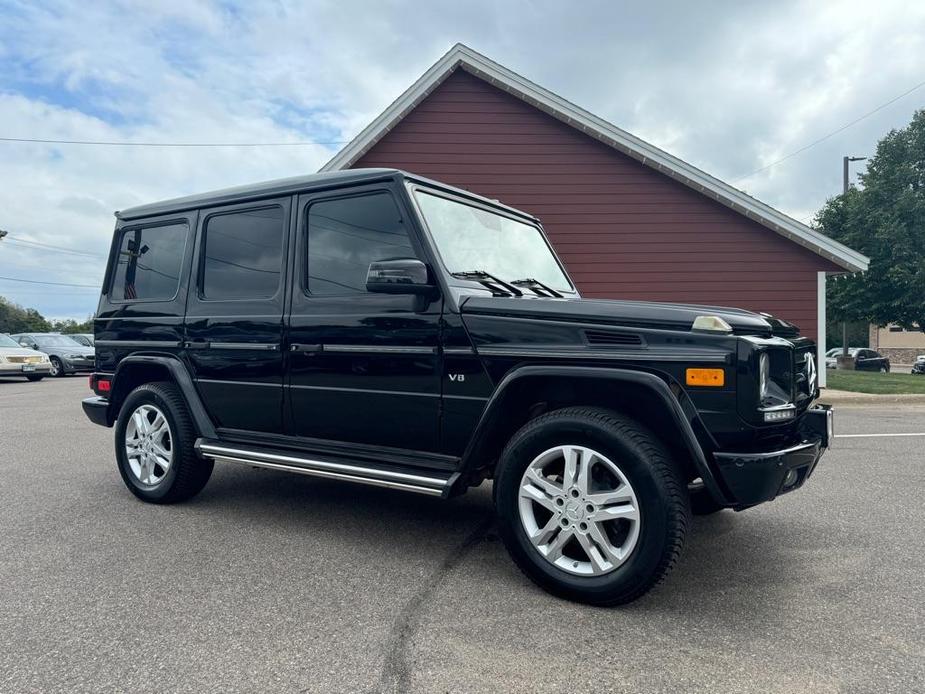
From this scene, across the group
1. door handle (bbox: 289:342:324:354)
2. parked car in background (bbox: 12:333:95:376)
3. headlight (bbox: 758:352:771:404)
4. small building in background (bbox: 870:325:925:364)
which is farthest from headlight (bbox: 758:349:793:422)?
small building in background (bbox: 870:325:925:364)

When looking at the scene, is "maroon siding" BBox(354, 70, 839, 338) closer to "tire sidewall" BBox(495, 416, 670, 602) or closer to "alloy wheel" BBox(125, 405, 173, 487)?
"alloy wheel" BBox(125, 405, 173, 487)

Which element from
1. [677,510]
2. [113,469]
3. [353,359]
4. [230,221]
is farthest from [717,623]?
[113,469]

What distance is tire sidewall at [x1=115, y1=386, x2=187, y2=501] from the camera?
14.8 ft

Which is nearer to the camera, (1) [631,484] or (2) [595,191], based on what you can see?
(1) [631,484]

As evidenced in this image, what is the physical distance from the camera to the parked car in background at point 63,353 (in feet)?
67.9

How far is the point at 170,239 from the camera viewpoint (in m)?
4.81

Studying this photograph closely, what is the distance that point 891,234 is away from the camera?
2694cm

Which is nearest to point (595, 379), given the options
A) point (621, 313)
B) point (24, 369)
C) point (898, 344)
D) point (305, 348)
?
point (621, 313)

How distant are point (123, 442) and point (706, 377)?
402 cm

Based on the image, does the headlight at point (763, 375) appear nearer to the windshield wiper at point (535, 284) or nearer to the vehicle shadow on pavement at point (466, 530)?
the vehicle shadow on pavement at point (466, 530)

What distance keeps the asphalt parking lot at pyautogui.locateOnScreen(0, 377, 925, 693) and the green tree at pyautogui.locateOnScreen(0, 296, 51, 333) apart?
60.1 m

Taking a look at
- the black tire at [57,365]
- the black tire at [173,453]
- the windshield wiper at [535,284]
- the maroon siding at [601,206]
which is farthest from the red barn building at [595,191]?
the black tire at [57,365]

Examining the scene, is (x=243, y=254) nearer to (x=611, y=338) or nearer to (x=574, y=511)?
(x=611, y=338)

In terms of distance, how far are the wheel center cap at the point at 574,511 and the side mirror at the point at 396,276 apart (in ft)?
4.16
